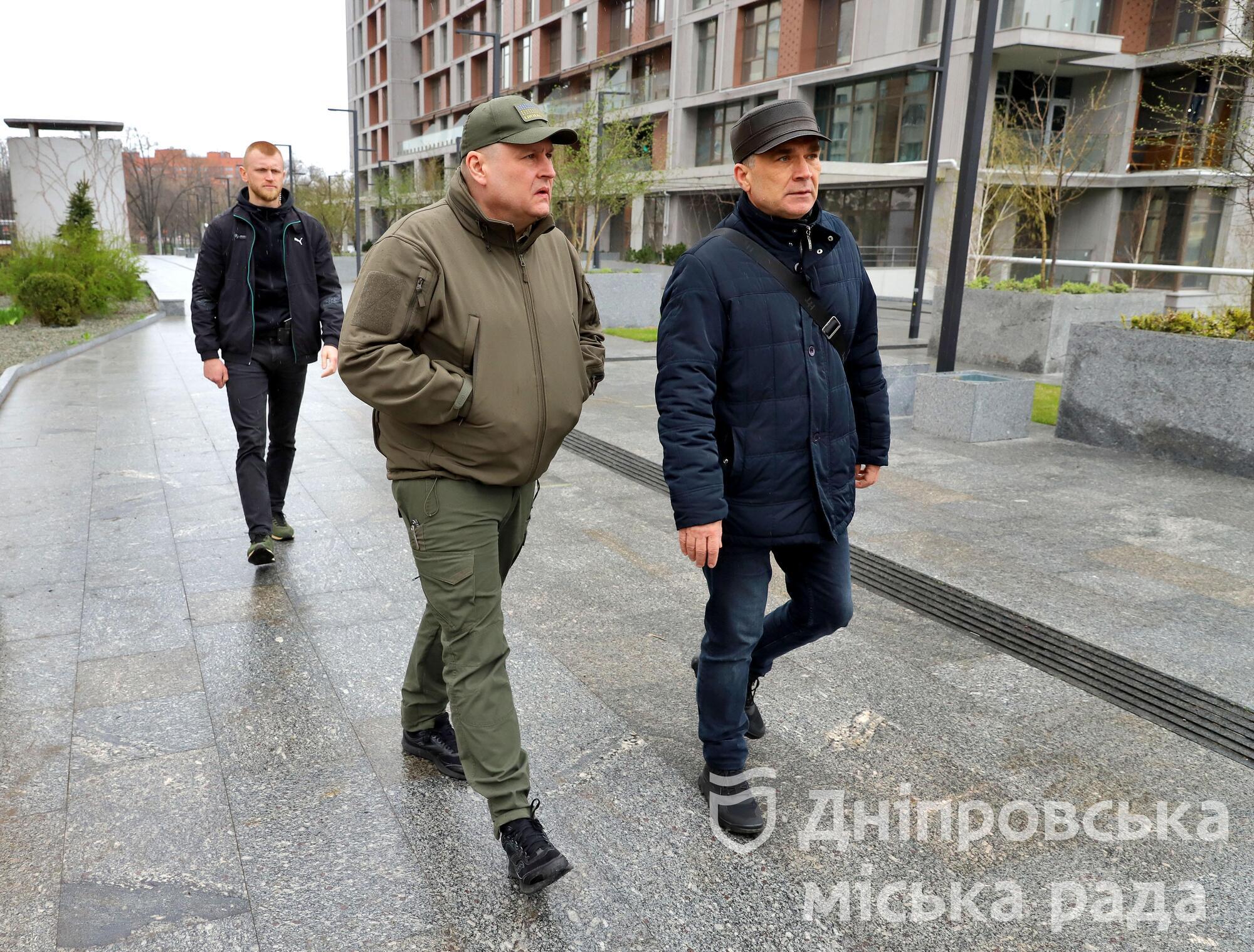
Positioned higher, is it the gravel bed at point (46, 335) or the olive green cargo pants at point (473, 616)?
the olive green cargo pants at point (473, 616)

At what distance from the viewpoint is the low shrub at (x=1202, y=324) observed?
8.06 m

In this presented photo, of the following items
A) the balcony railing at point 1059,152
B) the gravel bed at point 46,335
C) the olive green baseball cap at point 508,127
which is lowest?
the gravel bed at point 46,335

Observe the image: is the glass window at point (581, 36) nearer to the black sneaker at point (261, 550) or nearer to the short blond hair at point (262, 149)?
the short blond hair at point (262, 149)

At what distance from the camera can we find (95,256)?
66.9 feet

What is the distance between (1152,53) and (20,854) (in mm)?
32470

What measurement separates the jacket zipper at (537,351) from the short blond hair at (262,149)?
2846mm

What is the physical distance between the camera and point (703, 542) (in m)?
2.79

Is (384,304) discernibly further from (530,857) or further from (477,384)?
(530,857)

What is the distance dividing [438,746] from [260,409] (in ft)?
8.58

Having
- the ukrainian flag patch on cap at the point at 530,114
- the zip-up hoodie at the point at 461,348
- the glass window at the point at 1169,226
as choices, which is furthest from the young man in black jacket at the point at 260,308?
the glass window at the point at 1169,226

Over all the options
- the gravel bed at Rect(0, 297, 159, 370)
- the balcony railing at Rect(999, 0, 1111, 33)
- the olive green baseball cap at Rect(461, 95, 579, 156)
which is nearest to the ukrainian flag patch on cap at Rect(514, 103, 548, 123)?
the olive green baseball cap at Rect(461, 95, 579, 156)

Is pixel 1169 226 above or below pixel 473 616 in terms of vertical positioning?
above

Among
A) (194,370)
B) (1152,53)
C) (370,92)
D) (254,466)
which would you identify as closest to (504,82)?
(370,92)

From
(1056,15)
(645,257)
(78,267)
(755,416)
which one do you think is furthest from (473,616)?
(645,257)
